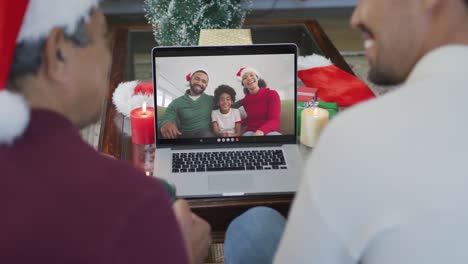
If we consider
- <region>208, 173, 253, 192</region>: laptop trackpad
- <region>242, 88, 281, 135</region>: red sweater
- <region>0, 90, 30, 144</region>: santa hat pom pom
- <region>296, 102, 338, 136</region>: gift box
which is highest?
<region>0, 90, 30, 144</region>: santa hat pom pom

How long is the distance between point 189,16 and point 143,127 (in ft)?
1.87

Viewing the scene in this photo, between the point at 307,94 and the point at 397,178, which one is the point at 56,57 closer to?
the point at 397,178

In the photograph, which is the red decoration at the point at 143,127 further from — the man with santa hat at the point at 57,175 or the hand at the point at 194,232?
the man with santa hat at the point at 57,175

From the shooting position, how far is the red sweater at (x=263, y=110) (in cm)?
149

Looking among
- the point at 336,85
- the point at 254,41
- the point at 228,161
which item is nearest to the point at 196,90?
the point at 228,161

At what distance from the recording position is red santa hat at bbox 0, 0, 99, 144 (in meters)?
0.70

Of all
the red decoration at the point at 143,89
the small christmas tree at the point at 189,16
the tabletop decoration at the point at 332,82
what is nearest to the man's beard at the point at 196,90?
the red decoration at the point at 143,89

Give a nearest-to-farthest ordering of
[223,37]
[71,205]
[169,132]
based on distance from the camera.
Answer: [71,205], [169,132], [223,37]

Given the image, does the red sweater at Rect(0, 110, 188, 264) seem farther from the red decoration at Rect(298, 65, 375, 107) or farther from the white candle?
the red decoration at Rect(298, 65, 375, 107)

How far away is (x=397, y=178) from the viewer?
0.74 m

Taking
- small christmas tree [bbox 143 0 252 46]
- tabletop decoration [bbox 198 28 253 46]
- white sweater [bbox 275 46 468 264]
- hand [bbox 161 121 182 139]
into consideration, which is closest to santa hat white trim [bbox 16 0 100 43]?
white sweater [bbox 275 46 468 264]

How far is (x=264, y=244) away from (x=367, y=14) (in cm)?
53

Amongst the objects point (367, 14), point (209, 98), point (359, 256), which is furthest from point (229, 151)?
point (359, 256)

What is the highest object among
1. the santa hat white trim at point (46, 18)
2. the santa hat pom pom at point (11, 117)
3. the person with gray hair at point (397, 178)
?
the santa hat white trim at point (46, 18)
